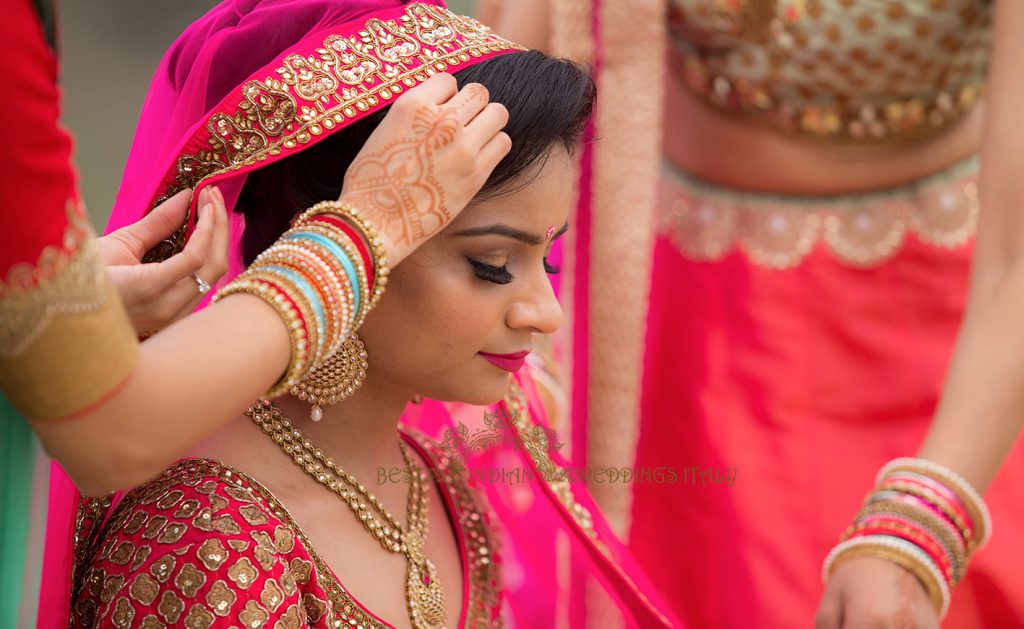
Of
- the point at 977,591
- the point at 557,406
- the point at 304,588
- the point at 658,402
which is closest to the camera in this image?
the point at 304,588

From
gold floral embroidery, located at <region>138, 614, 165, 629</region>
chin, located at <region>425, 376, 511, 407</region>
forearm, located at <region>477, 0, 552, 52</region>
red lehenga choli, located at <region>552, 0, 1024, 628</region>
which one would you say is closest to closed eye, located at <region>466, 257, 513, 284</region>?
chin, located at <region>425, 376, 511, 407</region>

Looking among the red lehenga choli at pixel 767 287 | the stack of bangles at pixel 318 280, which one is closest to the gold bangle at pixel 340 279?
the stack of bangles at pixel 318 280

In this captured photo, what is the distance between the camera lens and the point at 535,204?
1342 millimetres

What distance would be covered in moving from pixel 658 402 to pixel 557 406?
12.1 inches

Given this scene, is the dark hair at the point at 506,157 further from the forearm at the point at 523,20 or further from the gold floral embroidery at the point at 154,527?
the forearm at the point at 523,20

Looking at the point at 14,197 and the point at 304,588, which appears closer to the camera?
the point at 14,197

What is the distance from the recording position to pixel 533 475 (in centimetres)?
160

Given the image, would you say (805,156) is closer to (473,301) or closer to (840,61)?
(840,61)

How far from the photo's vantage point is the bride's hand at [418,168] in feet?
3.59

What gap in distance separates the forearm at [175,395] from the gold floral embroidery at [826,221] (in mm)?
1262

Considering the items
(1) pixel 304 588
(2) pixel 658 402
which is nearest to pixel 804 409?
(2) pixel 658 402

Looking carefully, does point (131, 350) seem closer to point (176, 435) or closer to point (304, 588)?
point (176, 435)

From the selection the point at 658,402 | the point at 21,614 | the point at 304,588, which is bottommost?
the point at 658,402

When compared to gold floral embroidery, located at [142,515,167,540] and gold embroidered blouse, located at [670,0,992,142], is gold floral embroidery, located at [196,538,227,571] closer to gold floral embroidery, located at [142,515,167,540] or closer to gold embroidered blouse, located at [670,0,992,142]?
gold floral embroidery, located at [142,515,167,540]
